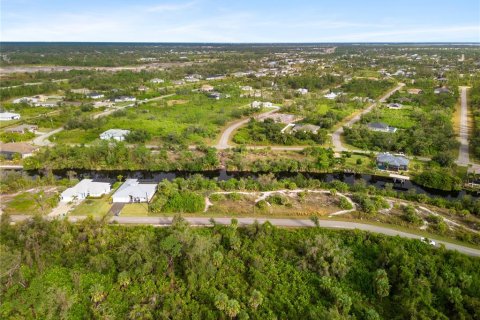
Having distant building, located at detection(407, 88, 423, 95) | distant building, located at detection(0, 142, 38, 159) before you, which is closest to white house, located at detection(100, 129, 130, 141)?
distant building, located at detection(0, 142, 38, 159)

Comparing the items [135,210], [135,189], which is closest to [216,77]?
[135,189]

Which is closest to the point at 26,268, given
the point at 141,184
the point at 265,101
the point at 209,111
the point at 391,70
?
the point at 141,184

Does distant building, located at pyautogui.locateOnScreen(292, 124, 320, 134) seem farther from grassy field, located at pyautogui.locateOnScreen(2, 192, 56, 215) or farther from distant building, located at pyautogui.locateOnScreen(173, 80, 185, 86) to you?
distant building, located at pyautogui.locateOnScreen(173, 80, 185, 86)

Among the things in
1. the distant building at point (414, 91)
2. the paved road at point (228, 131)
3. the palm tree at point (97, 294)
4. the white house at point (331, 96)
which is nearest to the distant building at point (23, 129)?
the paved road at point (228, 131)

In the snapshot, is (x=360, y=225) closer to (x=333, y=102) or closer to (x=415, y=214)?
(x=415, y=214)

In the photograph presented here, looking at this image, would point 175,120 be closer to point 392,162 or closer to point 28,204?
point 28,204

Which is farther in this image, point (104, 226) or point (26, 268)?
point (104, 226)

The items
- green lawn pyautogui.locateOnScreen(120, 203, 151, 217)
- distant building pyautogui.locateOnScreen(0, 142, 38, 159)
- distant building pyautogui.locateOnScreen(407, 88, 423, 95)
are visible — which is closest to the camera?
green lawn pyautogui.locateOnScreen(120, 203, 151, 217)

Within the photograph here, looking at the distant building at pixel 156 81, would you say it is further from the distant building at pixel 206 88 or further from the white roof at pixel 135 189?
the white roof at pixel 135 189
